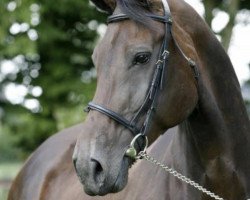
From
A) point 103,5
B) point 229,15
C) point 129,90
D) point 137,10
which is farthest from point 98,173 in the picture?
point 229,15

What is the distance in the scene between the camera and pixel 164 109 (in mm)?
3416

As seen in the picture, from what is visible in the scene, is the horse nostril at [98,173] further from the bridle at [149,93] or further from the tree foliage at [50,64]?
the tree foliage at [50,64]

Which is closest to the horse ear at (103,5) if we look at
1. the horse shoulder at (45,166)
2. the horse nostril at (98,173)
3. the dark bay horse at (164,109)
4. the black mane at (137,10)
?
the dark bay horse at (164,109)

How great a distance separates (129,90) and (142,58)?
18 cm

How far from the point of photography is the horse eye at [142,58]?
3.30m

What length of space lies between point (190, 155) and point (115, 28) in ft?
2.89

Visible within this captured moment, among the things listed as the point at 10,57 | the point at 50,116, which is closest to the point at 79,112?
the point at 50,116

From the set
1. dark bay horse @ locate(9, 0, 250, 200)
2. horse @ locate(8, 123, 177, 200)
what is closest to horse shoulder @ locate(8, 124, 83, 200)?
horse @ locate(8, 123, 177, 200)

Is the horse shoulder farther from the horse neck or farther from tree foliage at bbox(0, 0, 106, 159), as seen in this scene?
tree foliage at bbox(0, 0, 106, 159)

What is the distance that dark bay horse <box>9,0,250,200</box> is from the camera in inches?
126

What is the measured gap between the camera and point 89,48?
970 cm

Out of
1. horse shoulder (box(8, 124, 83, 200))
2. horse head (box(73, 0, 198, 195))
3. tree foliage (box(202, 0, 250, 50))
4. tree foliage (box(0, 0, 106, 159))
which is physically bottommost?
tree foliage (box(0, 0, 106, 159))

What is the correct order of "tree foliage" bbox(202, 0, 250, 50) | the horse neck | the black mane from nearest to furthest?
the black mane < the horse neck < "tree foliage" bbox(202, 0, 250, 50)

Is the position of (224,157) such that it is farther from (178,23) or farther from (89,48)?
(89,48)
